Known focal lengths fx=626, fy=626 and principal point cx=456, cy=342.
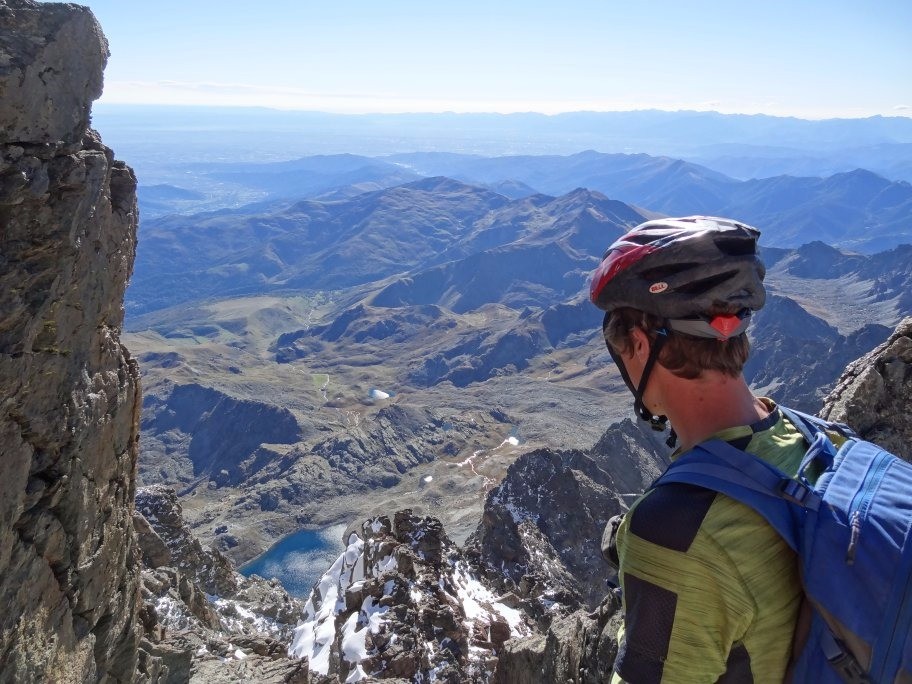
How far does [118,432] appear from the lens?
12.4 m

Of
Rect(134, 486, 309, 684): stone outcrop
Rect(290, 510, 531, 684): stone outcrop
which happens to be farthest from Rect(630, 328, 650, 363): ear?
Rect(290, 510, 531, 684): stone outcrop

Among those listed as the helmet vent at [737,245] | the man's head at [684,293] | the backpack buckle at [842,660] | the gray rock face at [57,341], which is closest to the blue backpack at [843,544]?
the backpack buckle at [842,660]

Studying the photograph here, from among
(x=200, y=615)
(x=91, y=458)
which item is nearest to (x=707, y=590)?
(x=91, y=458)

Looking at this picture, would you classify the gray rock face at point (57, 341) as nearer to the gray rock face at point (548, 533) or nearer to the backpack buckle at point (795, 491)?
the backpack buckle at point (795, 491)

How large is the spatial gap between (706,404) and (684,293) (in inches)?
30.9

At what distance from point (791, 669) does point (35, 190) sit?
10.7 metres

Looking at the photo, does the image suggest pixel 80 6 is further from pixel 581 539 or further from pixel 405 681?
pixel 581 539

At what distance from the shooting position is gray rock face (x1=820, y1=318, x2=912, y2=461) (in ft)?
36.9

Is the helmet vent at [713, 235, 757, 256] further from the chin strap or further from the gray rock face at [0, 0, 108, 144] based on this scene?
the gray rock face at [0, 0, 108, 144]

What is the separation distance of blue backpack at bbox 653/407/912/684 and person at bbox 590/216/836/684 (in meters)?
0.11

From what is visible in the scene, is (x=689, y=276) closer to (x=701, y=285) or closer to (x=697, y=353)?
(x=701, y=285)

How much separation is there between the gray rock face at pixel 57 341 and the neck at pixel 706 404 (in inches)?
369

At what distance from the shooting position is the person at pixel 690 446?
11.1 feet

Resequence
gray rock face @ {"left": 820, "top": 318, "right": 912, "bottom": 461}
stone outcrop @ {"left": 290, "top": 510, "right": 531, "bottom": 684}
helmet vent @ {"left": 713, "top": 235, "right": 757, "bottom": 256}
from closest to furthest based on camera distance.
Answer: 1. helmet vent @ {"left": 713, "top": 235, "right": 757, "bottom": 256}
2. gray rock face @ {"left": 820, "top": 318, "right": 912, "bottom": 461}
3. stone outcrop @ {"left": 290, "top": 510, "right": 531, "bottom": 684}
